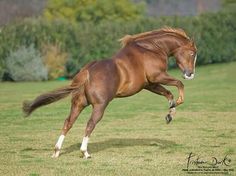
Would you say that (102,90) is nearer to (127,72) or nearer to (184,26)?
(127,72)

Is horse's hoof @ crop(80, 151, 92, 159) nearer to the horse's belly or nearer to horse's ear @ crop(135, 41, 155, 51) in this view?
the horse's belly

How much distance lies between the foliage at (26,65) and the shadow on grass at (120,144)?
72.2ft

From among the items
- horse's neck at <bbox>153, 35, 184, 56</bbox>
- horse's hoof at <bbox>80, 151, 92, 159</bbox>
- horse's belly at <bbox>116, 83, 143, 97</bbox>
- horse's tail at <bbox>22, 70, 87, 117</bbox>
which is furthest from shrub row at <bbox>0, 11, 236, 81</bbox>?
horse's hoof at <bbox>80, 151, 92, 159</bbox>

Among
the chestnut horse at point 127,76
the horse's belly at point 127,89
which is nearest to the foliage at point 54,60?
the chestnut horse at point 127,76

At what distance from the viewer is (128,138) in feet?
46.3

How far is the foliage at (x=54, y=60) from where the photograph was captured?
119 ft

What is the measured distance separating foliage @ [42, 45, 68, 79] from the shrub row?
26 centimetres

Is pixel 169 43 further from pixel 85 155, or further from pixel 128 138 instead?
pixel 85 155

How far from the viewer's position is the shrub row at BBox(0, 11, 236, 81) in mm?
36375

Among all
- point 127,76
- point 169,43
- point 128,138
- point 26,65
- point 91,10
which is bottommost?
point 91,10

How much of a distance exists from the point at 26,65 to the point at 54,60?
1629 mm

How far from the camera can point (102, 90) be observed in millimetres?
11547

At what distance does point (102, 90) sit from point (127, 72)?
671mm

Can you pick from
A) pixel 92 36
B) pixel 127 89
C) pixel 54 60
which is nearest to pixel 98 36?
pixel 92 36
